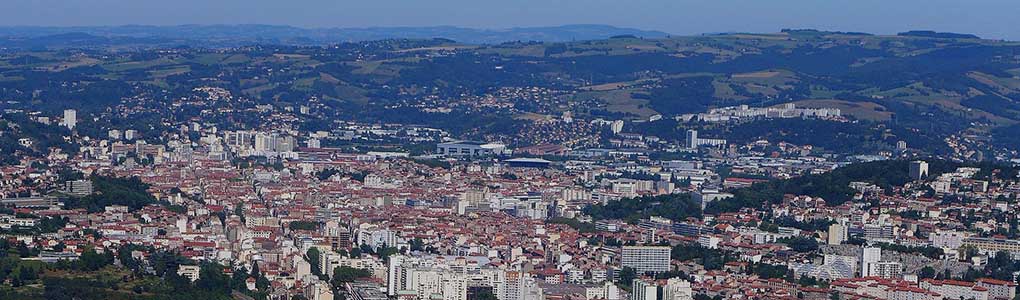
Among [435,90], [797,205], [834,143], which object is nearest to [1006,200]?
[797,205]

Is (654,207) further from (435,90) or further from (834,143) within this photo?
(435,90)

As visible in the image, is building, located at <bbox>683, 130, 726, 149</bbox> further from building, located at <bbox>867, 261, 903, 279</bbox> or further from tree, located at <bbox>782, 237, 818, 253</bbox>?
building, located at <bbox>867, 261, 903, 279</bbox>

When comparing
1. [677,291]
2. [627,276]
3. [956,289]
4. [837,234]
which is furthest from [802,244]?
[677,291]

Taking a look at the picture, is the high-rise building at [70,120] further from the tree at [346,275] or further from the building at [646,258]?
the building at [646,258]

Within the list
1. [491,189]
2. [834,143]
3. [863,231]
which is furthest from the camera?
[834,143]

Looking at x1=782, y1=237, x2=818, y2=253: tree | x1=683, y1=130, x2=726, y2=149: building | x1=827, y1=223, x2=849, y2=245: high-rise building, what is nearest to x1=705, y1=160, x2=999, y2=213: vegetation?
x1=827, y1=223, x2=849, y2=245: high-rise building

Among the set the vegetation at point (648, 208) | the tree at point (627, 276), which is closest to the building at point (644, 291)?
the tree at point (627, 276)
